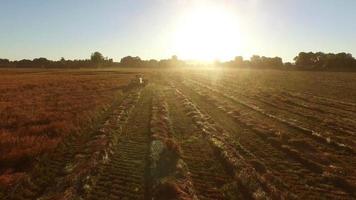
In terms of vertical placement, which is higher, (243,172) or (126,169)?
(243,172)

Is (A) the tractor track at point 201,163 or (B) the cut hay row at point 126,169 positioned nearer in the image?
(B) the cut hay row at point 126,169

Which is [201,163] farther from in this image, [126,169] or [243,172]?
[126,169]

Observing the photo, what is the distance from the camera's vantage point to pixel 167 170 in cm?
1301

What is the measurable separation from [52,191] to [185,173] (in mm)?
4087

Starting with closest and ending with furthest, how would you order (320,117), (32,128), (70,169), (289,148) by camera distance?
(70,169), (289,148), (32,128), (320,117)

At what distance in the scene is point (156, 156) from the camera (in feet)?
48.5

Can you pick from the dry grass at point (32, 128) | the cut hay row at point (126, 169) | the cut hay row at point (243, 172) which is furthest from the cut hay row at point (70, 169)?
the cut hay row at point (243, 172)

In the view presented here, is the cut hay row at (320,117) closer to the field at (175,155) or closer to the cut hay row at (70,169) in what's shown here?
the field at (175,155)

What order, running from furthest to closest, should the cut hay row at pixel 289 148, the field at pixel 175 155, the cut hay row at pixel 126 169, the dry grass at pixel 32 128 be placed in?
1. the dry grass at pixel 32 128
2. the cut hay row at pixel 289 148
3. the field at pixel 175 155
4. the cut hay row at pixel 126 169

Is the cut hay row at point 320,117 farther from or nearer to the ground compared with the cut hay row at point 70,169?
nearer to the ground

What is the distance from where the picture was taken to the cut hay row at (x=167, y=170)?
10695 mm

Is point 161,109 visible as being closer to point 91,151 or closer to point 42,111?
point 42,111

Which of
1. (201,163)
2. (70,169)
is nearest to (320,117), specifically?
(201,163)

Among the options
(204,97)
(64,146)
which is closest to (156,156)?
(64,146)
